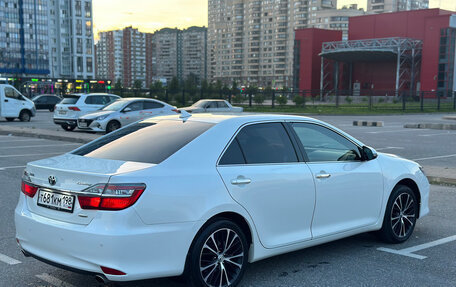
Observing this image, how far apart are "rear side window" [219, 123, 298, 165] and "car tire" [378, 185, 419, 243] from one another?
1.58 metres

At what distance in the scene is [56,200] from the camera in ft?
12.2

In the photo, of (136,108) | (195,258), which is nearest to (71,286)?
(195,258)

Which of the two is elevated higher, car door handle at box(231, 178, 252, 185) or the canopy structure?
the canopy structure

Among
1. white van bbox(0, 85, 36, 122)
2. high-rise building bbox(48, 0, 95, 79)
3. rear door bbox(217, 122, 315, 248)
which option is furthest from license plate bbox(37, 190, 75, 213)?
high-rise building bbox(48, 0, 95, 79)

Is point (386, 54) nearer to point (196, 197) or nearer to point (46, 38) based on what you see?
point (196, 197)

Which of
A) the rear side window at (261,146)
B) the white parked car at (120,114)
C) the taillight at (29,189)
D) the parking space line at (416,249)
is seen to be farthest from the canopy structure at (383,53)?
the taillight at (29,189)

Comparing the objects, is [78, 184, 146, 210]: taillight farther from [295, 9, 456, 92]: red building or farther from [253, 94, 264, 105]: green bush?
[295, 9, 456, 92]: red building

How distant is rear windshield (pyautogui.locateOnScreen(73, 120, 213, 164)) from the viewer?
4.02m

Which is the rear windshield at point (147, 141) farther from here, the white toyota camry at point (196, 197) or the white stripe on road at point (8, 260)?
the white stripe on road at point (8, 260)

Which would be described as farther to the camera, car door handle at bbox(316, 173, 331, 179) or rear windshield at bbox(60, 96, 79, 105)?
rear windshield at bbox(60, 96, 79, 105)

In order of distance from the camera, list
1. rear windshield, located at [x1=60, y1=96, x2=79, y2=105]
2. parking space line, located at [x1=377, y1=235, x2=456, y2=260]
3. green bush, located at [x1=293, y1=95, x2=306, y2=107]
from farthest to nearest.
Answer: green bush, located at [x1=293, y1=95, x2=306, y2=107] < rear windshield, located at [x1=60, y1=96, x2=79, y2=105] < parking space line, located at [x1=377, y1=235, x2=456, y2=260]

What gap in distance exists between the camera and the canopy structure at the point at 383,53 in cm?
6625

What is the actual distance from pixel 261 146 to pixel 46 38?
5665 inches

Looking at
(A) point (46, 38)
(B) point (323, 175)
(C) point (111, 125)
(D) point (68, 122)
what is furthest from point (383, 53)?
(A) point (46, 38)
